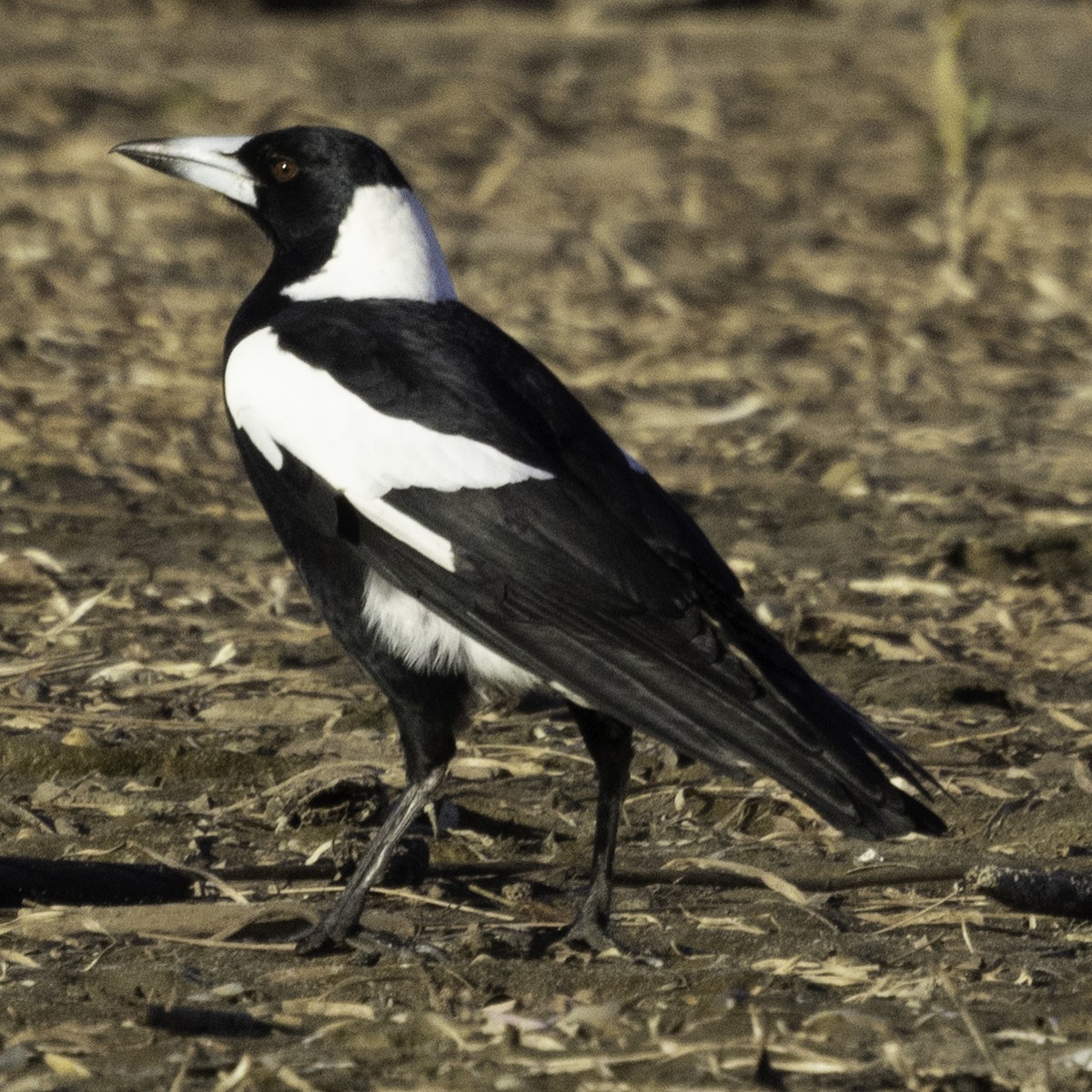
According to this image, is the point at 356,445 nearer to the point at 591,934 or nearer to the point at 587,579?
the point at 587,579

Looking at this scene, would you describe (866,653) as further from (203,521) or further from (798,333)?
(798,333)

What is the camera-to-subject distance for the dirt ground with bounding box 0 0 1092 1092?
2.59 metres

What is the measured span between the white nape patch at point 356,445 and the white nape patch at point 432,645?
3.8 inches

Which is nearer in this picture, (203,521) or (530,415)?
(530,415)

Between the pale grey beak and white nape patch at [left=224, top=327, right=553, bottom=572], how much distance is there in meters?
0.62

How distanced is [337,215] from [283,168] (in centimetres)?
19

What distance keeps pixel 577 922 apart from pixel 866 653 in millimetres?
Result: 1448

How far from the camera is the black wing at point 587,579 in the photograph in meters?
2.76

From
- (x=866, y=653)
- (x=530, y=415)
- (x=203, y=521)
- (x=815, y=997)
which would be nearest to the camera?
(x=815, y=997)

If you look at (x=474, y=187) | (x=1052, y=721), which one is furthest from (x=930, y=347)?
(x=1052, y=721)

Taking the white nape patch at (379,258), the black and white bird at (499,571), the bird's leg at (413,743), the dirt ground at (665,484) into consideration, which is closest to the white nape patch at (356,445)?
the black and white bird at (499,571)

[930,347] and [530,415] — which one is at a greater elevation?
[530,415]

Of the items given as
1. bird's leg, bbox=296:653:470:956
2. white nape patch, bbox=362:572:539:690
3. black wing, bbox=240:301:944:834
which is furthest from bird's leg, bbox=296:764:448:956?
black wing, bbox=240:301:944:834

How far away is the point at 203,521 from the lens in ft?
15.9
